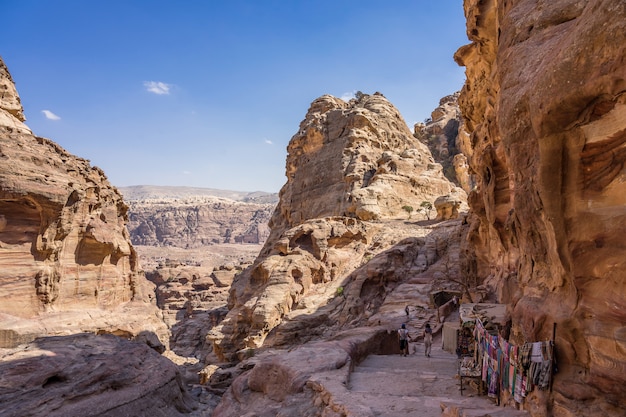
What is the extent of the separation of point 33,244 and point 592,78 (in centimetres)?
2868

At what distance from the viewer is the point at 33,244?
79.2ft

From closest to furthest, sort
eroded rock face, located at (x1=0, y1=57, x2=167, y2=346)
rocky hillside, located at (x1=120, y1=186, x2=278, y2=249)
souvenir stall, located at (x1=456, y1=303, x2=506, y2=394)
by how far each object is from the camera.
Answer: souvenir stall, located at (x1=456, y1=303, x2=506, y2=394) → eroded rock face, located at (x1=0, y1=57, x2=167, y2=346) → rocky hillside, located at (x1=120, y1=186, x2=278, y2=249)

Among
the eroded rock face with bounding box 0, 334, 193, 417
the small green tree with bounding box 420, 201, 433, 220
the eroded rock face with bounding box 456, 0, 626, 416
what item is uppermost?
the small green tree with bounding box 420, 201, 433, 220

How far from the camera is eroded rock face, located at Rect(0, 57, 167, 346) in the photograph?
2253cm

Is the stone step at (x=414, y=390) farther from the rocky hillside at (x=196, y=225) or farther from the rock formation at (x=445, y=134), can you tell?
the rocky hillside at (x=196, y=225)

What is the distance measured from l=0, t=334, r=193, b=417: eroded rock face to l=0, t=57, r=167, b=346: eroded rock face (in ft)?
23.3

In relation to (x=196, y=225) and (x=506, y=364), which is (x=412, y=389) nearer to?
(x=506, y=364)

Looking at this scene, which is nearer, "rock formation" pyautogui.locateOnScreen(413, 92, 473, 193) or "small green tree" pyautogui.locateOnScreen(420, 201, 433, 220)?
"small green tree" pyautogui.locateOnScreen(420, 201, 433, 220)

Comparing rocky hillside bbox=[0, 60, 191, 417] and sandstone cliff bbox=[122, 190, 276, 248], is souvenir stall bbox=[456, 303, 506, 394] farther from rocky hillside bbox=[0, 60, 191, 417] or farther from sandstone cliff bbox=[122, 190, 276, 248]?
sandstone cliff bbox=[122, 190, 276, 248]

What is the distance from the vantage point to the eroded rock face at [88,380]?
1230cm

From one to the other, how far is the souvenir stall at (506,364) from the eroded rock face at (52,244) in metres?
22.4

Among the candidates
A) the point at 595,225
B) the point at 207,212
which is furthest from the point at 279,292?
the point at 207,212

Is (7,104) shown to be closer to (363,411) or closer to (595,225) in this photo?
(363,411)

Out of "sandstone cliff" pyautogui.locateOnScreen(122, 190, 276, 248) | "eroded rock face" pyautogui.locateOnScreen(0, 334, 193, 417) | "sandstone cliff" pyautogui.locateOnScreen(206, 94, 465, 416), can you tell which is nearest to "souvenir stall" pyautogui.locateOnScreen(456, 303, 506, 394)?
"sandstone cliff" pyautogui.locateOnScreen(206, 94, 465, 416)
